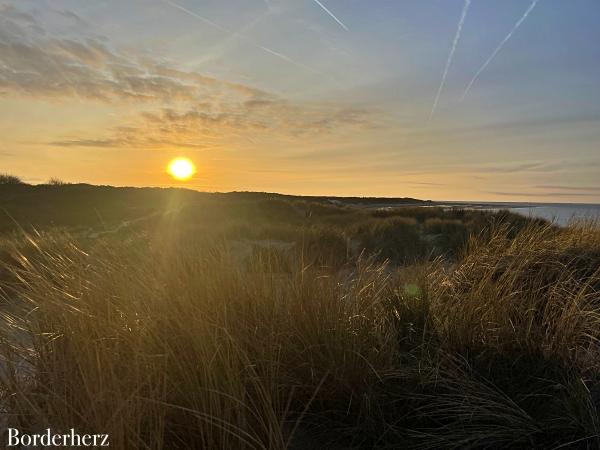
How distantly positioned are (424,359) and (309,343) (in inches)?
29.1

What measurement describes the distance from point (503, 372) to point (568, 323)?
0.72 metres

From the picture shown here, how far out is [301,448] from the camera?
2340mm

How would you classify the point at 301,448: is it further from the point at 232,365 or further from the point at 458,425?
the point at 458,425

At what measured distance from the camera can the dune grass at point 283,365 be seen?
2.09 meters

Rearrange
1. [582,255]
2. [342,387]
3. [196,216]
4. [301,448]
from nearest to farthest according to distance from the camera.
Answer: [301,448]
[342,387]
[582,255]
[196,216]

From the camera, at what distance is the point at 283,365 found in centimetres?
260

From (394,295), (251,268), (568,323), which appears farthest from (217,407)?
(568,323)

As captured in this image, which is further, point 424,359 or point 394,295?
point 394,295

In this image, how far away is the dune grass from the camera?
2086 mm

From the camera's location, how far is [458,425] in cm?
239

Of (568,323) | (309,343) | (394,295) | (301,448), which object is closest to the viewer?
(301,448)

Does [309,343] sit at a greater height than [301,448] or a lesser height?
greater

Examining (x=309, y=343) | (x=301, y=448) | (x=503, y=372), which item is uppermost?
(x=309, y=343)

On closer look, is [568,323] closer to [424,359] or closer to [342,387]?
[424,359]
